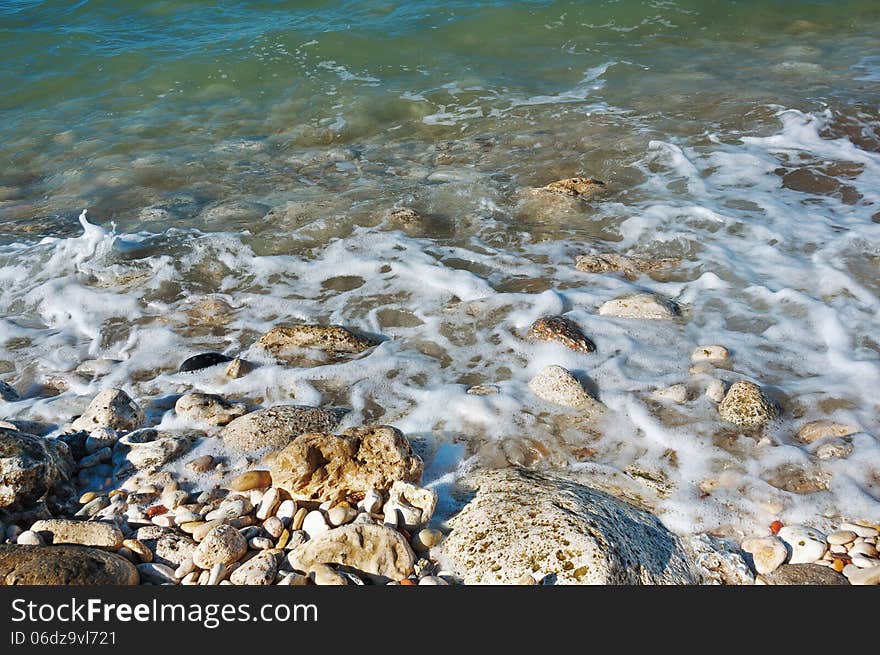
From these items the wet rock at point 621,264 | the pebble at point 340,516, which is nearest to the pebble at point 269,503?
the pebble at point 340,516

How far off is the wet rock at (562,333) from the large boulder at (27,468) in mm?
2693

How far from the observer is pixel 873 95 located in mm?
8336

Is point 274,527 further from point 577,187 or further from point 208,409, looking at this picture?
point 577,187

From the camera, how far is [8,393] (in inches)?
160

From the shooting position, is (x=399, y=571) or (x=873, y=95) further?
(x=873, y=95)

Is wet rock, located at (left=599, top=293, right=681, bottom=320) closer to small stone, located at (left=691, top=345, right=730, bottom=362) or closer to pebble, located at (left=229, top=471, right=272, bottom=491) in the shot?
small stone, located at (left=691, top=345, right=730, bottom=362)

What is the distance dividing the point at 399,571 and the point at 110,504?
4.73 ft

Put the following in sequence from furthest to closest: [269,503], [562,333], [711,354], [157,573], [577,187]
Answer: [577,187], [562,333], [711,354], [269,503], [157,573]

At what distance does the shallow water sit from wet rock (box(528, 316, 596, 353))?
8cm

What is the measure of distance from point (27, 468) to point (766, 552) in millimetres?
3181

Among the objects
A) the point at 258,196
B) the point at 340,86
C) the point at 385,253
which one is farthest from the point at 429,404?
the point at 340,86

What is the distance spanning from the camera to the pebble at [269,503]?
3033mm

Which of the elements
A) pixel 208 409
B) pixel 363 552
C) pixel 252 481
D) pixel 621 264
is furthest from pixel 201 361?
pixel 621 264

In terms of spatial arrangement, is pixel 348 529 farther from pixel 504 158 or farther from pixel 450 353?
pixel 504 158
